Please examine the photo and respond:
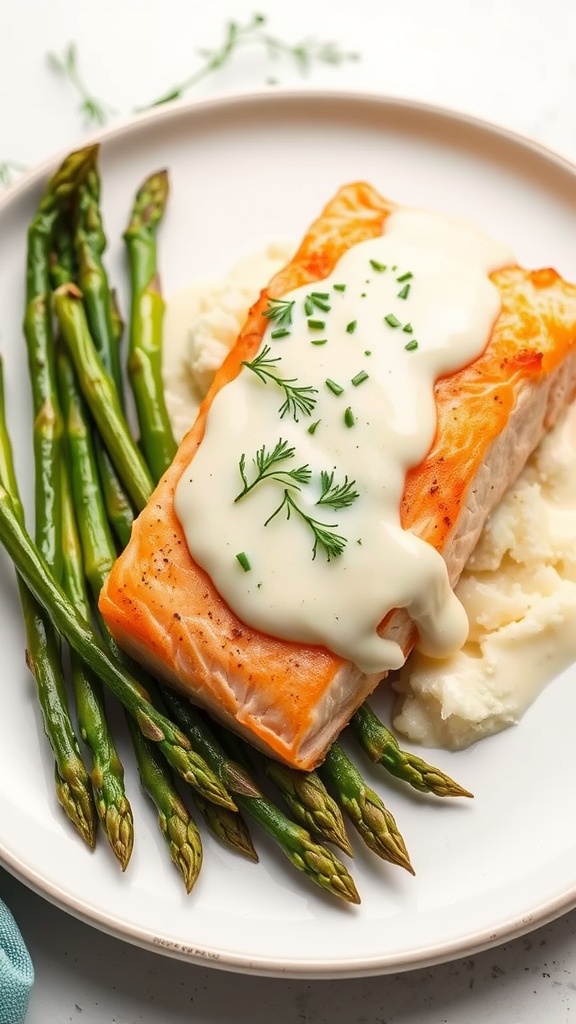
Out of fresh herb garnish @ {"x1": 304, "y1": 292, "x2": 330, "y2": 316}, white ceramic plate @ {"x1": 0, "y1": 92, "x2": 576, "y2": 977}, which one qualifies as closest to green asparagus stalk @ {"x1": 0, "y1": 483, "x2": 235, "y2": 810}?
white ceramic plate @ {"x1": 0, "y1": 92, "x2": 576, "y2": 977}

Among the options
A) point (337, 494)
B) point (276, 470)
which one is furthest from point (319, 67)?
point (337, 494)

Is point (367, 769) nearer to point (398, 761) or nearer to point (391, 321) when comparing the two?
point (398, 761)

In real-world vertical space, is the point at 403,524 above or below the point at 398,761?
above

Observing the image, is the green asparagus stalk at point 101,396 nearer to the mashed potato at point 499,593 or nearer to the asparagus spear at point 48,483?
the asparagus spear at point 48,483

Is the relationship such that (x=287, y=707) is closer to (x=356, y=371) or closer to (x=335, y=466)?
(x=335, y=466)

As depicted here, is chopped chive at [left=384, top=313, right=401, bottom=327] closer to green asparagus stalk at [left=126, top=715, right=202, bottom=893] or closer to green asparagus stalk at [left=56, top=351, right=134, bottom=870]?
green asparagus stalk at [left=56, top=351, right=134, bottom=870]

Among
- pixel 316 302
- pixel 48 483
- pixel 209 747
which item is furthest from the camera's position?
pixel 48 483
